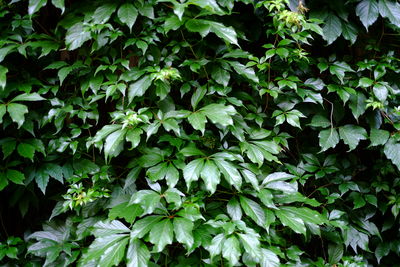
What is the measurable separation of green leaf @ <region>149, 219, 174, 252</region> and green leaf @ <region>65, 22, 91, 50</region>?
91 cm

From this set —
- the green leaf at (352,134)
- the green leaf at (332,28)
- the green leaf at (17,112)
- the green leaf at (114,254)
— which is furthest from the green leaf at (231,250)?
the green leaf at (332,28)

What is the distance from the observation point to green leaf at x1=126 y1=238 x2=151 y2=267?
1.32m

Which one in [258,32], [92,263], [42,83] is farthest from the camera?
[258,32]

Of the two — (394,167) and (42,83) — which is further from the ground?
(42,83)

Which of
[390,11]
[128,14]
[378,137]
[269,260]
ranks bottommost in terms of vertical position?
[269,260]

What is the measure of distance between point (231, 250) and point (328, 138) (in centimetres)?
88

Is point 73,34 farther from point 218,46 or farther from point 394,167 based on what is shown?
point 394,167

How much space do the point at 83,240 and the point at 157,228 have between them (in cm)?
57

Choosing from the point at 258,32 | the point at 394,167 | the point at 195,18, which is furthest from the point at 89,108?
the point at 394,167

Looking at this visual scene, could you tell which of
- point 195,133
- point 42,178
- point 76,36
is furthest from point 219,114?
point 42,178

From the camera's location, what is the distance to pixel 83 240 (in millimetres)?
1707

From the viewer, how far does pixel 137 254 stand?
1.34m

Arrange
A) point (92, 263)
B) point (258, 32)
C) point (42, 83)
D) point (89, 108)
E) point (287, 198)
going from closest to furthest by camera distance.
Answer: point (92, 263), point (287, 198), point (89, 108), point (42, 83), point (258, 32)

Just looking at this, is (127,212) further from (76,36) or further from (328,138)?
(328,138)
